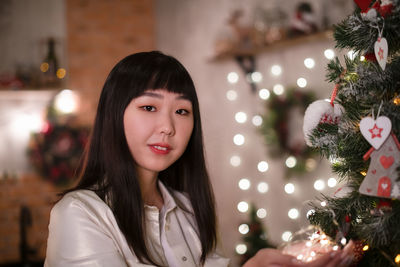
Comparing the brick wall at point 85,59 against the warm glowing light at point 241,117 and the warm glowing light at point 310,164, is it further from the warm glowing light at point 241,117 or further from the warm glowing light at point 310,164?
the warm glowing light at point 310,164

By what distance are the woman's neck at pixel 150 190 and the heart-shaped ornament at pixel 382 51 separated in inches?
29.7

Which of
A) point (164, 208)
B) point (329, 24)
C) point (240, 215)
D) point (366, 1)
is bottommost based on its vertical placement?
point (240, 215)

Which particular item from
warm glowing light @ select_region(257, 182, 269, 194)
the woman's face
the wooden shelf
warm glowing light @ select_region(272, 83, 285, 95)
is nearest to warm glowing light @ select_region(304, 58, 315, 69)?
the wooden shelf

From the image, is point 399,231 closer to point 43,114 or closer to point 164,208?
point 164,208

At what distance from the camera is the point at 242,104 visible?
11.5 ft

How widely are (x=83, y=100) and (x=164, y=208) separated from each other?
3.50 m

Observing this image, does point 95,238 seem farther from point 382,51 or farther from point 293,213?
point 293,213

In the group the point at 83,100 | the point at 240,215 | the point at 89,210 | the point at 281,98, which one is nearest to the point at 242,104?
the point at 281,98

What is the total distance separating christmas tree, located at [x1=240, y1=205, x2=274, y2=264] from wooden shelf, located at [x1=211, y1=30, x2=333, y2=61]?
1199 mm

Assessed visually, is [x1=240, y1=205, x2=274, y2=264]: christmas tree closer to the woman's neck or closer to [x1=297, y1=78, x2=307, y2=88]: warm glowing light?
[x1=297, y1=78, x2=307, y2=88]: warm glowing light

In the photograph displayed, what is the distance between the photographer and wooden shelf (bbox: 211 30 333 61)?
2662 millimetres

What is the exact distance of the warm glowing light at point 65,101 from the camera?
4.52 m

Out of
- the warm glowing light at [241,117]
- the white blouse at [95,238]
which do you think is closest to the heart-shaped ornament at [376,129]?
the white blouse at [95,238]

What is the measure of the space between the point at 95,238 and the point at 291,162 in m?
2.06
